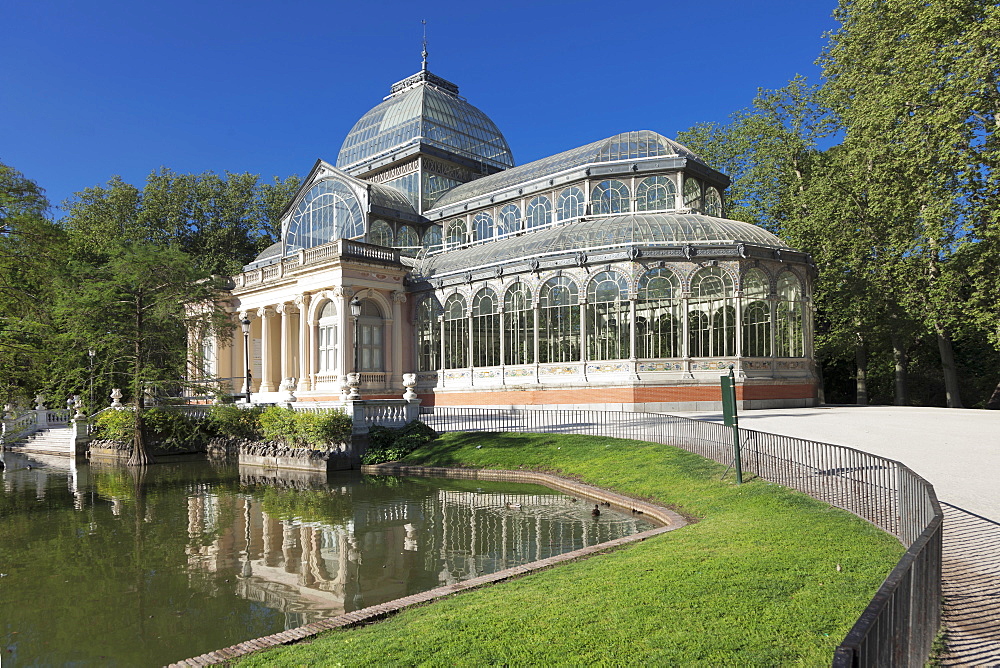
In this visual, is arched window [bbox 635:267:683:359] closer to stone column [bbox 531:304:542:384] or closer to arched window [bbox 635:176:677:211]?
stone column [bbox 531:304:542:384]

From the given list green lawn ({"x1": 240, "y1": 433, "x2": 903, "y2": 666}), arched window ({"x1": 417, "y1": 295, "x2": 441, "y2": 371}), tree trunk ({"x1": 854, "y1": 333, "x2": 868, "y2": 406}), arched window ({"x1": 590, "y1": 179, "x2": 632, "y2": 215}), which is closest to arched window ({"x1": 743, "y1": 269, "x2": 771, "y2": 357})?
arched window ({"x1": 590, "y1": 179, "x2": 632, "y2": 215})

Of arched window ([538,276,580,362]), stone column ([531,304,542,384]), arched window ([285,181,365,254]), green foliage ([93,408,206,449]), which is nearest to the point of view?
green foliage ([93,408,206,449])

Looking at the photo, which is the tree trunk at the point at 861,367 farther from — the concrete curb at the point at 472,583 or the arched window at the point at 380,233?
the concrete curb at the point at 472,583

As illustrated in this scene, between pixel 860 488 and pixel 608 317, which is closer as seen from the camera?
pixel 860 488

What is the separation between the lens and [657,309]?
1177 inches

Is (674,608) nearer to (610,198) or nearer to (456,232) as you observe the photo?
(610,198)

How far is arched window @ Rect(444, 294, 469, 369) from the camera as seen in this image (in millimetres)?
35062

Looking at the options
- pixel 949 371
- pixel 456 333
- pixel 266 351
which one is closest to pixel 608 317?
pixel 456 333

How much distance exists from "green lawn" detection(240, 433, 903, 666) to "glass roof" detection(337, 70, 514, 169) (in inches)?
1567

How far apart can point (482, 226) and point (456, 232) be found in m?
2.10

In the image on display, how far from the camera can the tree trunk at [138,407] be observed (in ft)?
81.3

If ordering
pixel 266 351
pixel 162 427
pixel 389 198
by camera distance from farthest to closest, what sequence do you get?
1. pixel 389 198
2. pixel 266 351
3. pixel 162 427

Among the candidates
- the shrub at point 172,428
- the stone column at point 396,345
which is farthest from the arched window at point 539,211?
the shrub at point 172,428

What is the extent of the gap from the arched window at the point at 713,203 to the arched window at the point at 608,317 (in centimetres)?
953
